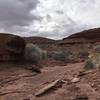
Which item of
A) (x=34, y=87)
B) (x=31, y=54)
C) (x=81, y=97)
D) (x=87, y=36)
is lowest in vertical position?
(x=81, y=97)

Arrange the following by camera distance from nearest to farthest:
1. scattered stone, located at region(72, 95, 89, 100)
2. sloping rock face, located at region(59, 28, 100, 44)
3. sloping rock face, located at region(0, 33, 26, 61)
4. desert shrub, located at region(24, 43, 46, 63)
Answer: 1. scattered stone, located at region(72, 95, 89, 100)
2. sloping rock face, located at region(0, 33, 26, 61)
3. desert shrub, located at region(24, 43, 46, 63)
4. sloping rock face, located at region(59, 28, 100, 44)

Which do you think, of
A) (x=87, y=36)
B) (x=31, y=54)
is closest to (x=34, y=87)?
(x=31, y=54)

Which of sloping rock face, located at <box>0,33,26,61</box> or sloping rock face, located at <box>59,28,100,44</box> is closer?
sloping rock face, located at <box>0,33,26,61</box>

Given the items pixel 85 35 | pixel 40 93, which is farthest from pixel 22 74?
pixel 85 35

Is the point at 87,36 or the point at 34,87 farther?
the point at 87,36

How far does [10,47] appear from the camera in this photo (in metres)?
21.4

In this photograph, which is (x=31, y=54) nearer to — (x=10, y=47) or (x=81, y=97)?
(x=10, y=47)

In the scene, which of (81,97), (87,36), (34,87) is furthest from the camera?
(87,36)

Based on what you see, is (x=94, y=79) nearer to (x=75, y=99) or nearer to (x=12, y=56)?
(x=75, y=99)

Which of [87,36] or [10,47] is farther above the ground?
[87,36]

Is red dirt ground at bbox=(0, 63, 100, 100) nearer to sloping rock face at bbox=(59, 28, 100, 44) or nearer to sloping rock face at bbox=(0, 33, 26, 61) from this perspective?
sloping rock face at bbox=(0, 33, 26, 61)

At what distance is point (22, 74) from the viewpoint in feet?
59.0

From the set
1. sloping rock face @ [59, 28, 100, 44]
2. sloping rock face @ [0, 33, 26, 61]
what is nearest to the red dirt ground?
sloping rock face @ [0, 33, 26, 61]

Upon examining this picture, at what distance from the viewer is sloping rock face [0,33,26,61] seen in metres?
20.6
